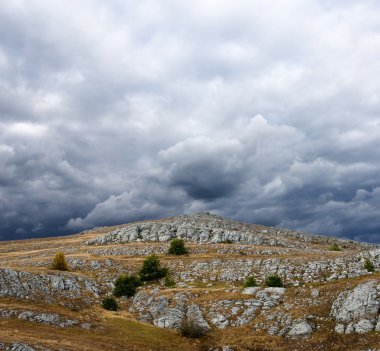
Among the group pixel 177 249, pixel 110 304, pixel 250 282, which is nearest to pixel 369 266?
pixel 250 282

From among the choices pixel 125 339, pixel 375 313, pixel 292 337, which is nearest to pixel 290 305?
pixel 292 337

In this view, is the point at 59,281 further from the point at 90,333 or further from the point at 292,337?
the point at 292,337

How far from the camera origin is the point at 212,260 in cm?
8131

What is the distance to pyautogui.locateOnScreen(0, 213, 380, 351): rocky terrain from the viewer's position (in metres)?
46.3

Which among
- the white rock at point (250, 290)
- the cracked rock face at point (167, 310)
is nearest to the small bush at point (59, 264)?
the cracked rock face at point (167, 310)

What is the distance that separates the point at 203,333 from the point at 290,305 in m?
14.8

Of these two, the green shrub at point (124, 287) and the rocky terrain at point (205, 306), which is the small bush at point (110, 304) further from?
the green shrub at point (124, 287)

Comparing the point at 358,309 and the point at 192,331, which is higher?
the point at 358,309

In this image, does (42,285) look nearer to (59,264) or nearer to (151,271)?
(59,264)

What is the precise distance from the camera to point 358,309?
160 ft

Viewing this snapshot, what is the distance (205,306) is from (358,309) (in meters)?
23.7

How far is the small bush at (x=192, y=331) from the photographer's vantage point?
50812 millimetres

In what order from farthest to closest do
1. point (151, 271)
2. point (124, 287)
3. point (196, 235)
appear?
point (196, 235)
point (151, 271)
point (124, 287)

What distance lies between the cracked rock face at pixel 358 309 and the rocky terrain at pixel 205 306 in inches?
5.0
